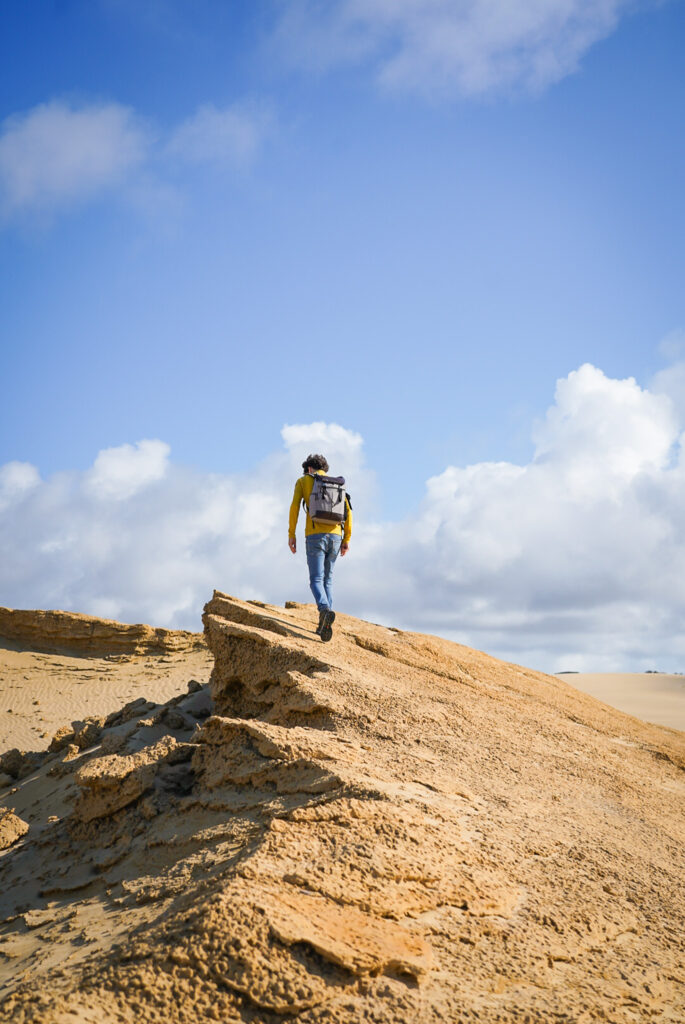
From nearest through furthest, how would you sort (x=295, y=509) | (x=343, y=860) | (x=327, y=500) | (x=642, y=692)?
(x=343, y=860) < (x=327, y=500) < (x=295, y=509) < (x=642, y=692)

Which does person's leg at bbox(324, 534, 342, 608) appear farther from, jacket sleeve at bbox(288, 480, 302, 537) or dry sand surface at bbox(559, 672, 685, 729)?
dry sand surface at bbox(559, 672, 685, 729)

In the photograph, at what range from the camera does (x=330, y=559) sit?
8.02m

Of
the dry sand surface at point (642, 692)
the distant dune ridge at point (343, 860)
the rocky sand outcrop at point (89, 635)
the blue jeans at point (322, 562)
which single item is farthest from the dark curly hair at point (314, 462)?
the dry sand surface at point (642, 692)

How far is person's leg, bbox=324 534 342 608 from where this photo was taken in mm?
7949

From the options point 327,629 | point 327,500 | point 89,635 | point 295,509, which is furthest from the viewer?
point 89,635

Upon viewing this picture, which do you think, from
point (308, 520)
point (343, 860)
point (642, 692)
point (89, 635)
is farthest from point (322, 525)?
point (642, 692)

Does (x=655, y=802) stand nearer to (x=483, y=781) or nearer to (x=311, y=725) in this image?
(x=483, y=781)

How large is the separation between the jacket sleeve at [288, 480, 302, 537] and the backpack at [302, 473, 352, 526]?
21 cm

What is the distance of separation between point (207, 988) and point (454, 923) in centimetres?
122

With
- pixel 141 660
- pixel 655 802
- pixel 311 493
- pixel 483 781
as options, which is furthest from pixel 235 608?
pixel 141 660

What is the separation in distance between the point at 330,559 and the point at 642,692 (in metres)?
17.5

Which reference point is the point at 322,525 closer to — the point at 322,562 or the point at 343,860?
the point at 322,562

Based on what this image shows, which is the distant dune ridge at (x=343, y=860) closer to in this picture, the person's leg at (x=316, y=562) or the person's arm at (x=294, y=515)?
the person's leg at (x=316, y=562)

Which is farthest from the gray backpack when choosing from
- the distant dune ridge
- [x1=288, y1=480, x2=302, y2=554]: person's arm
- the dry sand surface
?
the dry sand surface
